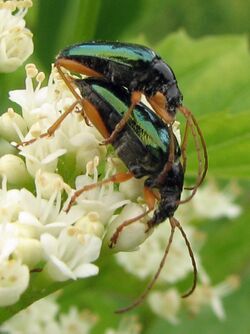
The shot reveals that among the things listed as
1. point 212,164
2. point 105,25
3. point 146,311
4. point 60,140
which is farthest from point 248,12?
point 60,140

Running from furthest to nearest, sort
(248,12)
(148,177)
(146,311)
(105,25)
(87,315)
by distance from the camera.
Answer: (248,12)
(105,25)
(146,311)
(87,315)
(148,177)

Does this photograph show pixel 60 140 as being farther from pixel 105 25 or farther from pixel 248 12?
pixel 248 12

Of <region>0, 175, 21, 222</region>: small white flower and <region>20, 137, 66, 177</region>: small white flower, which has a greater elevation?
<region>20, 137, 66, 177</region>: small white flower

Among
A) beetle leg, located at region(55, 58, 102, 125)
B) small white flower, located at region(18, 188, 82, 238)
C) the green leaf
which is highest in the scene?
beetle leg, located at region(55, 58, 102, 125)

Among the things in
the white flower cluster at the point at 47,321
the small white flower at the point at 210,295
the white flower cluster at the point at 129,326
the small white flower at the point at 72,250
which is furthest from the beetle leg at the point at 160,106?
the small white flower at the point at 210,295

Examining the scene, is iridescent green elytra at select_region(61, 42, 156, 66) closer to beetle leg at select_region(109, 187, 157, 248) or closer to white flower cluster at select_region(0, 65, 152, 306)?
white flower cluster at select_region(0, 65, 152, 306)

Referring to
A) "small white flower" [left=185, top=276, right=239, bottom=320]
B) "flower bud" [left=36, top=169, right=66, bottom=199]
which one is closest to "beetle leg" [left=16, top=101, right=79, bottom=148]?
"flower bud" [left=36, top=169, right=66, bottom=199]

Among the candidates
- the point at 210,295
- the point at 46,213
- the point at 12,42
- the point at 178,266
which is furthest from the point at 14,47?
the point at 210,295

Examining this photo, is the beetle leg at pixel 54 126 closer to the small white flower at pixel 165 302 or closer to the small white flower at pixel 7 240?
the small white flower at pixel 7 240
